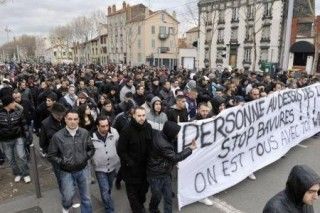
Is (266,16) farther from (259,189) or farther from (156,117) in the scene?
(259,189)

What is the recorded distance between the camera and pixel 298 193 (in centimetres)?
242

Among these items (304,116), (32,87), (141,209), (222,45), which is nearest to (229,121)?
(141,209)

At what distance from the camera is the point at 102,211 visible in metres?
5.16

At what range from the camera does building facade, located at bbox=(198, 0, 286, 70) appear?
36625 mm

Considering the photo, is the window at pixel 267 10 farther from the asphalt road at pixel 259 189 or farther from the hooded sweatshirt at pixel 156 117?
the hooded sweatshirt at pixel 156 117

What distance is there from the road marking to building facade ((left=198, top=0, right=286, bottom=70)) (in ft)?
95.7

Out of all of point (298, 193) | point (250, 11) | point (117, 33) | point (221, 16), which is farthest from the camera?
point (117, 33)

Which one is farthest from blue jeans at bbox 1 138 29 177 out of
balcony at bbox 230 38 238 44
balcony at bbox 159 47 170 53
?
balcony at bbox 159 47 170 53

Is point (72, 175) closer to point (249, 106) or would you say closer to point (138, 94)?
point (249, 106)

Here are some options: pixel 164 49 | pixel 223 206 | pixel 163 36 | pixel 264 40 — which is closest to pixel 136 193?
pixel 223 206

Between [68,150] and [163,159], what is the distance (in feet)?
4.12

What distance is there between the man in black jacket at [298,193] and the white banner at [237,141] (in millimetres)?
2475

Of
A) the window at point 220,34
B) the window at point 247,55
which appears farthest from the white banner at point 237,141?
the window at point 220,34

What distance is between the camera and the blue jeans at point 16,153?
233 inches
